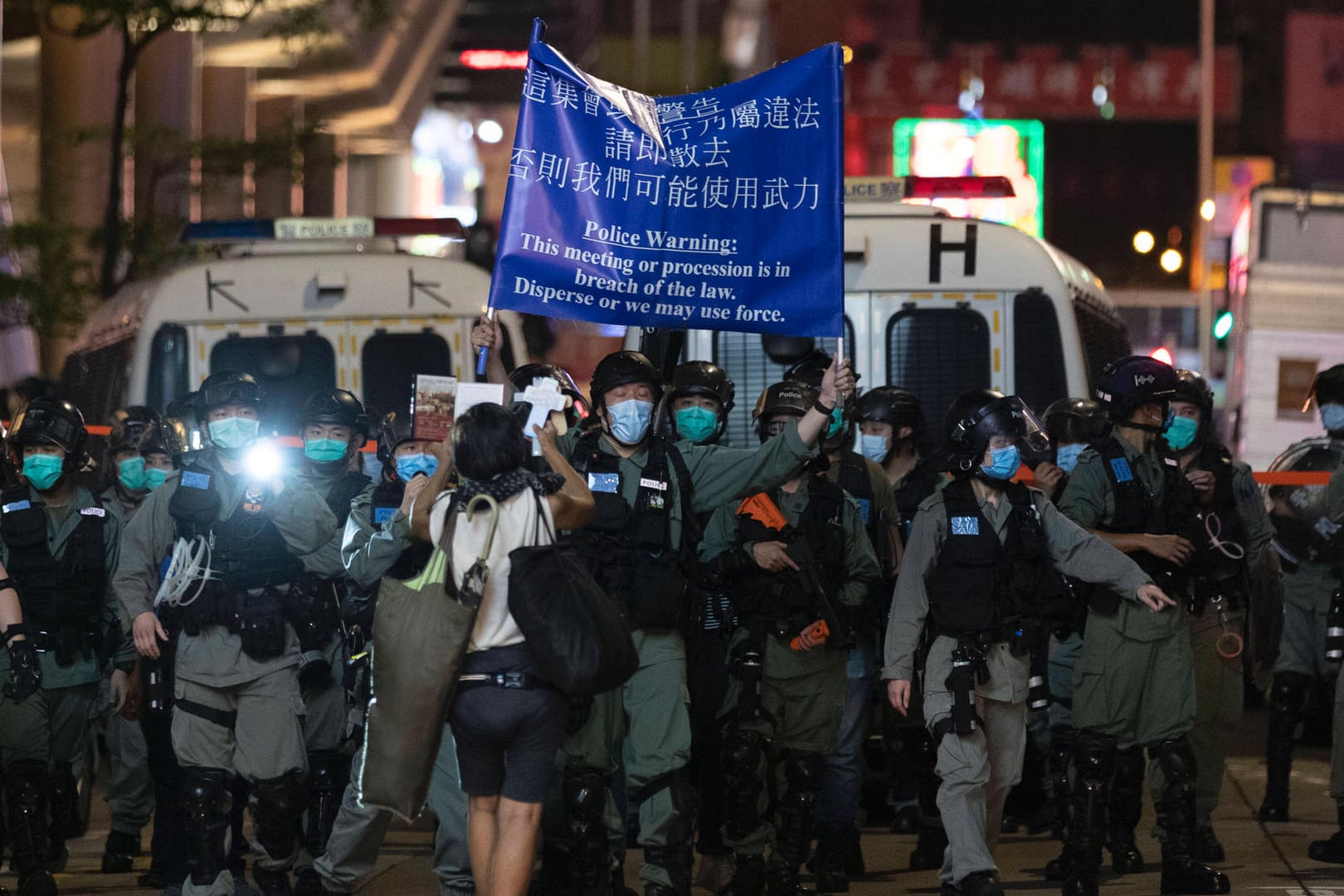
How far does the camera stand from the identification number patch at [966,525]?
25.5ft

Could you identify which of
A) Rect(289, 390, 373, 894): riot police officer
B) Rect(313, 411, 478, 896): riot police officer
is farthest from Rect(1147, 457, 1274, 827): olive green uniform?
Rect(289, 390, 373, 894): riot police officer

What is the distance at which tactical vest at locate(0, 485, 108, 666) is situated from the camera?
28.3 ft

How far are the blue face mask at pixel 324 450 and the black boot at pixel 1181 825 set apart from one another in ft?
12.2

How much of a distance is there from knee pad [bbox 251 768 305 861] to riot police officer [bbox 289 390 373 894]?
54 cm

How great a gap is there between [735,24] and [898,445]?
83.2 metres

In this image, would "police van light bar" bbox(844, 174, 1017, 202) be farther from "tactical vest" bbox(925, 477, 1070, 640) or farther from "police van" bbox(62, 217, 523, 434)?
"tactical vest" bbox(925, 477, 1070, 640)

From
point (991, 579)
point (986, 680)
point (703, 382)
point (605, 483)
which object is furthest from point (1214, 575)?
point (605, 483)

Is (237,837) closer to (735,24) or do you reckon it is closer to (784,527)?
(784,527)

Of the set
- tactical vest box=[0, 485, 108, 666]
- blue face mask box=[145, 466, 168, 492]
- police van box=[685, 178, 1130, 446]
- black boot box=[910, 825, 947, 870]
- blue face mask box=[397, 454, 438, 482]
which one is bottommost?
black boot box=[910, 825, 947, 870]

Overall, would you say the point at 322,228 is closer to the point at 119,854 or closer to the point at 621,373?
the point at 119,854

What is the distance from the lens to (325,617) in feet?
26.5

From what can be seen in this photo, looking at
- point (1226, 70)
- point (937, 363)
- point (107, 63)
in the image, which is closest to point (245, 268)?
point (937, 363)

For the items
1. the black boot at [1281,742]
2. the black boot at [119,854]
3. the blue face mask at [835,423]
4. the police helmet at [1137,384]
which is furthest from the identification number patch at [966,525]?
the black boot at [119,854]

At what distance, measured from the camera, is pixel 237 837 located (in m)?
8.74
